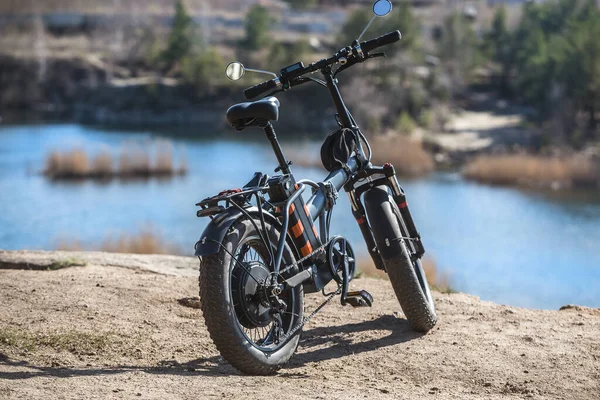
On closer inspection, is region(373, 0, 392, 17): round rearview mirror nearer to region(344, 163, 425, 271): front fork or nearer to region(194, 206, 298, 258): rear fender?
region(344, 163, 425, 271): front fork

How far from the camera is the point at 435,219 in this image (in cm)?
2470

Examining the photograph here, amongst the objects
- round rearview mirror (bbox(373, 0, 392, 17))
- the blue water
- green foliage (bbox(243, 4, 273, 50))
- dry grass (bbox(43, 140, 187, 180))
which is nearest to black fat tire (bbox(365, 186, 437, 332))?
round rearview mirror (bbox(373, 0, 392, 17))

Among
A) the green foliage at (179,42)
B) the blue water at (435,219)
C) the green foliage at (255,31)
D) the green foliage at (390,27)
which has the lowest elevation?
the blue water at (435,219)

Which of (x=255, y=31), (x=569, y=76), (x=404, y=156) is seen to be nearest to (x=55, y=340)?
(x=404, y=156)

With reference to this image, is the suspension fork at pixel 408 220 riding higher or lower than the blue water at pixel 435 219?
lower

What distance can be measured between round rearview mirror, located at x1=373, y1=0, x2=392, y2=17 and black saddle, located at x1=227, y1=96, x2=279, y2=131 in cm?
123

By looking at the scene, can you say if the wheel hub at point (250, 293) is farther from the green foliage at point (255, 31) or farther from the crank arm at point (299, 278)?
the green foliage at point (255, 31)

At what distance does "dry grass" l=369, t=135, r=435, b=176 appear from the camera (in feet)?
116

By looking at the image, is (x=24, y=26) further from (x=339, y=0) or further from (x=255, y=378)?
(x=255, y=378)

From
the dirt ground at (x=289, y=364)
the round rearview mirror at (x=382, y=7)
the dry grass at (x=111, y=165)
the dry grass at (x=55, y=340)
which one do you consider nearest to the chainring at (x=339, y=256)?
the dirt ground at (x=289, y=364)

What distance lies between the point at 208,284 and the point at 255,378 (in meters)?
0.54

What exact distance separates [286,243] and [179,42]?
66.3 metres

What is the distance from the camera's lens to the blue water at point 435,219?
57.3ft

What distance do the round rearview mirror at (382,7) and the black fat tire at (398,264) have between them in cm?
111
